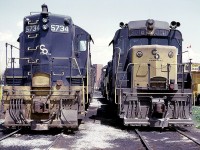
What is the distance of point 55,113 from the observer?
764 centimetres

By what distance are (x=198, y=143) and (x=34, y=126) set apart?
13.6 ft

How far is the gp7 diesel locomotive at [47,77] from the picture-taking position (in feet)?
25.0

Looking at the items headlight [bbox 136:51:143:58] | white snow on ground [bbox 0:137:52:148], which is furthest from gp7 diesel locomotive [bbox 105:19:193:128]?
white snow on ground [bbox 0:137:52:148]

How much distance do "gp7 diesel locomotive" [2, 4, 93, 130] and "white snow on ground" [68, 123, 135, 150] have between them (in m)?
0.60

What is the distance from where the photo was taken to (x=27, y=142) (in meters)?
6.65

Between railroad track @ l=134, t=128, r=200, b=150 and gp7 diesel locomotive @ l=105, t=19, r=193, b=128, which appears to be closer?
railroad track @ l=134, t=128, r=200, b=150

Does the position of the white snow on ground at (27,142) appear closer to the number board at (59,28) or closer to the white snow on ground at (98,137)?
the white snow on ground at (98,137)

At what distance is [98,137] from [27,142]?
1.84 m

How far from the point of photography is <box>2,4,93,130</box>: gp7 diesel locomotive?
7.61 metres

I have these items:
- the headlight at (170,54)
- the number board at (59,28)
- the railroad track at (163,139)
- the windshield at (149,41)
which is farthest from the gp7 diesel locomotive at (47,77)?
the headlight at (170,54)

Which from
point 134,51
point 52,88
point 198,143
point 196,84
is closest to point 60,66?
point 52,88

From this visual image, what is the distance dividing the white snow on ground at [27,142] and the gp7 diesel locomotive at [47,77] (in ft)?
1.60

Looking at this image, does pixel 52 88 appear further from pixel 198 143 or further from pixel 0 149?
pixel 198 143

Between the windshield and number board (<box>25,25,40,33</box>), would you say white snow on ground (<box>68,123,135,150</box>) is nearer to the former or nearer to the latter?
the windshield
